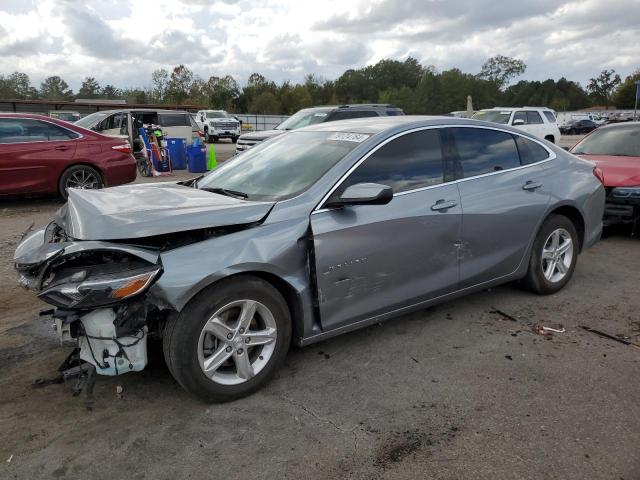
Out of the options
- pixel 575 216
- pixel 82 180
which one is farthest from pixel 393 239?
pixel 82 180

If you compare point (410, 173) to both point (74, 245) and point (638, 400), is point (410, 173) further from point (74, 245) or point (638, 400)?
point (74, 245)

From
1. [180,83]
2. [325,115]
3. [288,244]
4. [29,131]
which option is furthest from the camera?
[180,83]

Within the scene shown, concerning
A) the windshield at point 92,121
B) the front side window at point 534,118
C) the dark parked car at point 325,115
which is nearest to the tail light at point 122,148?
the dark parked car at point 325,115

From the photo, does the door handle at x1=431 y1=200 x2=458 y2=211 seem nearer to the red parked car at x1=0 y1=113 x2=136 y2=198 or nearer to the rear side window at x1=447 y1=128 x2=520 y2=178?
the rear side window at x1=447 y1=128 x2=520 y2=178

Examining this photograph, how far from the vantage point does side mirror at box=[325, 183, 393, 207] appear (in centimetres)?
322

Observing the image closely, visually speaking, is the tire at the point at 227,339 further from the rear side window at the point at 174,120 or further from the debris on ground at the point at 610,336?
the rear side window at the point at 174,120

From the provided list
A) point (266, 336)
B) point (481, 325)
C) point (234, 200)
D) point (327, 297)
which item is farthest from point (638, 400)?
point (234, 200)

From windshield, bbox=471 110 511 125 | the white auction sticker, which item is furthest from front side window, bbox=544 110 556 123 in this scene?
the white auction sticker

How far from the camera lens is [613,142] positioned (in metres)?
7.90

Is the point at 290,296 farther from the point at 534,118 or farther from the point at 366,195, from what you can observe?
the point at 534,118

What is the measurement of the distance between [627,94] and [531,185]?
111 metres

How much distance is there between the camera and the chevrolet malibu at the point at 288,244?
2857 mm

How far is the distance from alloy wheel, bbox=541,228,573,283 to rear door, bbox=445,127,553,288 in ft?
1.20

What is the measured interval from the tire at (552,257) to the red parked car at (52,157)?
7.54 metres
